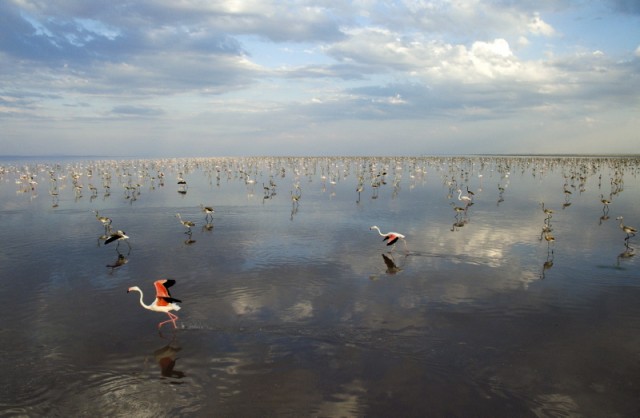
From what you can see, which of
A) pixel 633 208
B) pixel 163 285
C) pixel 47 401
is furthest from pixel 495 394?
pixel 633 208

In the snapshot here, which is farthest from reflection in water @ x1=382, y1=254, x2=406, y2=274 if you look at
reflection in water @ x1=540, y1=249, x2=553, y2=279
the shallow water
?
reflection in water @ x1=540, y1=249, x2=553, y2=279

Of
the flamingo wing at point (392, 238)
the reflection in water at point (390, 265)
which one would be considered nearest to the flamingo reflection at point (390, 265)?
the reflection in water at point (390, 265)

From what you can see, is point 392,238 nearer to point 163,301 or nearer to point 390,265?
point 390,265

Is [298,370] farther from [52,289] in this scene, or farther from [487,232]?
[487,232]

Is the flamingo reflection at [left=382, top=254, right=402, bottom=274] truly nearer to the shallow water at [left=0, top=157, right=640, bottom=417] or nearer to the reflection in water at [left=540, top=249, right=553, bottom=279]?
the shallow water at [left=0, top=157, right=640, bottom=417]

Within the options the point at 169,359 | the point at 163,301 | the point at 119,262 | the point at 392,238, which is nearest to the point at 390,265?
the point at 392,238

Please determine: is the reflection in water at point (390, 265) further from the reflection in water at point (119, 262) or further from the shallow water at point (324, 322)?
the reflection in water at point (119, 262)

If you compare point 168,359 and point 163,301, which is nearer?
point 168,359

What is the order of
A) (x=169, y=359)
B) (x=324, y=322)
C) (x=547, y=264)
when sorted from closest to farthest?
(x=169, y=359) < (x=324, y=322) < (x=547, y=264)

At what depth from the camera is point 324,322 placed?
10805 mm

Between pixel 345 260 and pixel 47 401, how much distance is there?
34.1 ft

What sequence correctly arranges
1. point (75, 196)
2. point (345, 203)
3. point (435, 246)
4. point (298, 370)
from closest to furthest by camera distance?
point (298, 370) < point (435, 246) < point (345, 203) < point (75, 196)

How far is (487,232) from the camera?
824 inches

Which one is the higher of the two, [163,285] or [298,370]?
[163,285]
